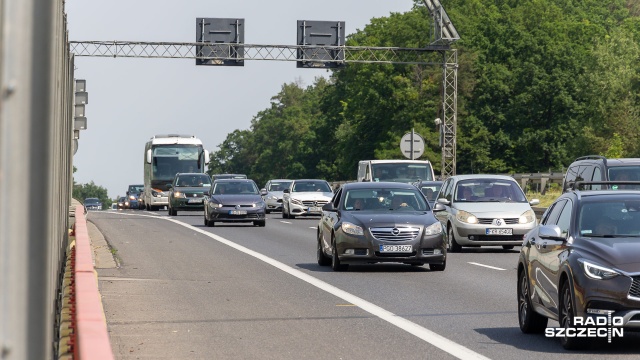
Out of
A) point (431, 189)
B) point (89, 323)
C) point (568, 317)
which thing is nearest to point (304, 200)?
point (431, 189)

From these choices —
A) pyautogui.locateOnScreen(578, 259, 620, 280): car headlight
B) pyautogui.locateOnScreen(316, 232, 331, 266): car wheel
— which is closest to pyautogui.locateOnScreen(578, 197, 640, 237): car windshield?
pyautogui.locateOnScreen(578, 259, 620, 280): car headlight

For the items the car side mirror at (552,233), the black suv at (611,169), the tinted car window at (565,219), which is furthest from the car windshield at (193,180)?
the car side mirror at (552,233)

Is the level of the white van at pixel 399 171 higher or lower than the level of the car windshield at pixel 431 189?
higher

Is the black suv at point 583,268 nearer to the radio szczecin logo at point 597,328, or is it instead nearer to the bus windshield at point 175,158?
the radio szczecin logo at point 597,328

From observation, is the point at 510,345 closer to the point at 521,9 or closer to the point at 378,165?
the point at 378,165

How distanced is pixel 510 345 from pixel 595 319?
3.51 feet

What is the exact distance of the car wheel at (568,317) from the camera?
10844 mm

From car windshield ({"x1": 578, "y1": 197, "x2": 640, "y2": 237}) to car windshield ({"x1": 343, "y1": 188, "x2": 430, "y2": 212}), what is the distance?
1088 cm

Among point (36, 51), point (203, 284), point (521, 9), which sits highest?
point (521, 9)

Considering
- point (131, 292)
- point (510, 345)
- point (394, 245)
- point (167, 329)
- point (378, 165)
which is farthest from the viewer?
point (378, 165)

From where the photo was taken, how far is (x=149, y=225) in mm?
43125

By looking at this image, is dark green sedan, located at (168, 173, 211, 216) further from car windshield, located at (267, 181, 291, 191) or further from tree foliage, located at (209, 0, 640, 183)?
tree foliage, located at (209, 0, 640, 183)

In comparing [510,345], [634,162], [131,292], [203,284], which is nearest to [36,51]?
[510,345]

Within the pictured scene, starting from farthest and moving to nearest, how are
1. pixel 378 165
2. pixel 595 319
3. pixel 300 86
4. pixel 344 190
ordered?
1. pixel 300 86
2. pixel 378 165
3. pixel 344 190
4. pixel 595 319
